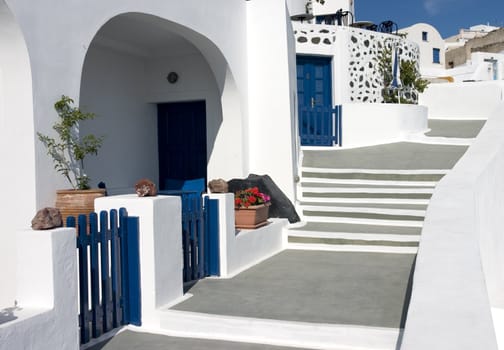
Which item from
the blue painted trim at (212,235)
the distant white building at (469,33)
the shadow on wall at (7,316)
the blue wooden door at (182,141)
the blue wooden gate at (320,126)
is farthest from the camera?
the distant white building at (469,33)

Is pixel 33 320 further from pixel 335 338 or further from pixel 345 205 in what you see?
pixel 345 205

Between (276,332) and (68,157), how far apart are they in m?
2.55

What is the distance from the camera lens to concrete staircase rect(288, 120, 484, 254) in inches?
277

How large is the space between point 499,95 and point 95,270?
16.3m

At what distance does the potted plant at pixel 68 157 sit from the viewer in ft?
15.4

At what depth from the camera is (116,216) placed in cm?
424

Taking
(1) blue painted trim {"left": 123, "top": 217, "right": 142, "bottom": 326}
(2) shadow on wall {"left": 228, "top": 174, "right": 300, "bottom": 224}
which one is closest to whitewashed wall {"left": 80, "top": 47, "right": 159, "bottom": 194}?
(2) shadow on wall {"left": 228, "top": 174, "right": 300, "bottom": 224}

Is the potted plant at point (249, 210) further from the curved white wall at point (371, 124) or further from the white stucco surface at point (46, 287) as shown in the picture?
the curved white wall at point (371, 124)

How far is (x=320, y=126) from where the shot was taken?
12.0 metres

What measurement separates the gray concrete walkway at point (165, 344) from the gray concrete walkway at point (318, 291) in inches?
14.8

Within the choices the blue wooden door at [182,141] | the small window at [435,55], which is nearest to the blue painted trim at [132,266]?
the blue wooden door at [182,141]

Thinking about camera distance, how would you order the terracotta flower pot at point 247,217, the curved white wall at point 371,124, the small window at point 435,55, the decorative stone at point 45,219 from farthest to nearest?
the small window at point 435,55 < the curved white wall at point 371,124 < the terracotta flower pot at point 247,217 < the decorative stone at point 45,219

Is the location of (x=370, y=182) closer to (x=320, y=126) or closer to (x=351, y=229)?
(x=351, y=229)

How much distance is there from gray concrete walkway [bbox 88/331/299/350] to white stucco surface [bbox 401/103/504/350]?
1.43 m
